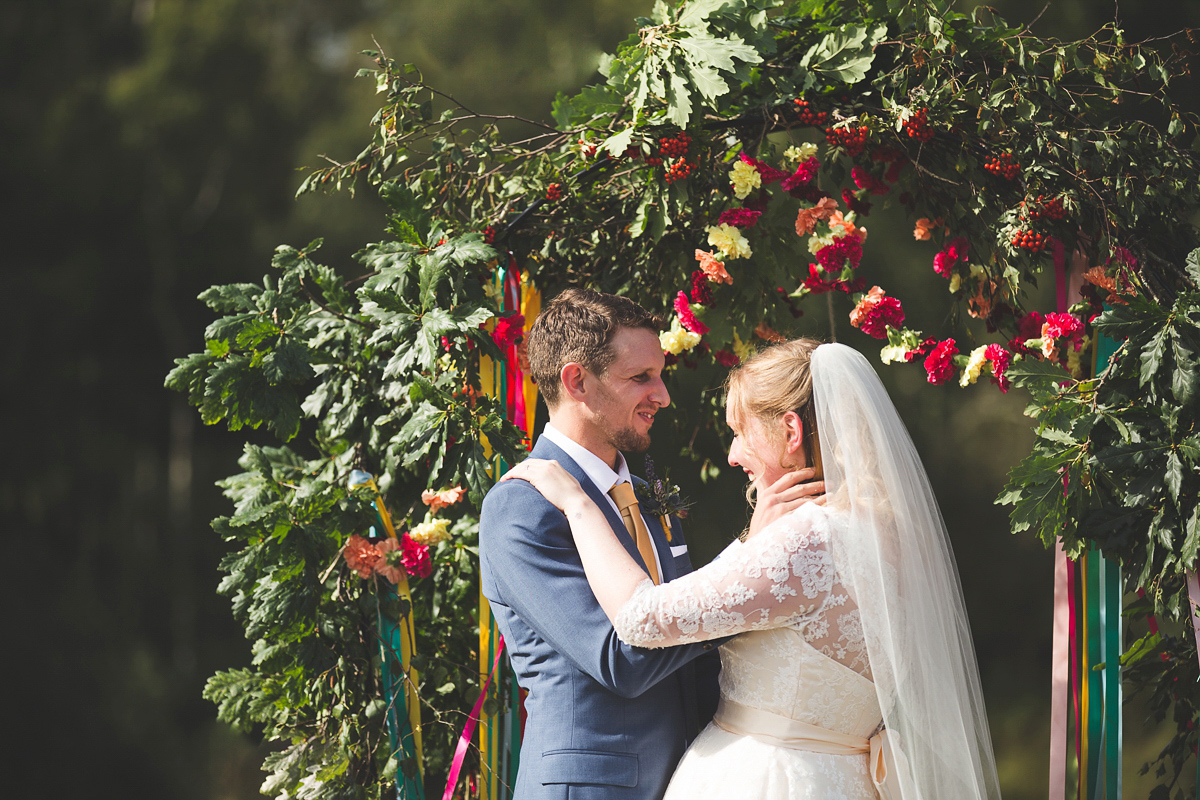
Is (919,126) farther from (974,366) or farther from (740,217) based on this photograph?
(974,366)

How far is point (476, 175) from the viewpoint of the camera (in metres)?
3.13

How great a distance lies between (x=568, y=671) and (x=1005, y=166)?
1672mm

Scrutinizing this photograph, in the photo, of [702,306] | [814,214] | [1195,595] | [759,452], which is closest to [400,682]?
[702,306]

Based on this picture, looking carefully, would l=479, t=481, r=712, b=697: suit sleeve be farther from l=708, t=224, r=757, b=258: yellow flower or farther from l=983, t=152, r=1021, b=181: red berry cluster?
l=983, t=152, r=1021, b=181: red berry cluster

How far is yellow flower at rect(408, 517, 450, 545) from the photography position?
3066 millimetres

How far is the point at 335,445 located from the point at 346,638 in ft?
2.06

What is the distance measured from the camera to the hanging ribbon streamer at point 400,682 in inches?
119

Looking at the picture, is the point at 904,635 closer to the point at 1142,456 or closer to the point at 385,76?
the point at 1142,456

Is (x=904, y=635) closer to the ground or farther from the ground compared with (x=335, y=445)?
closer to the ground

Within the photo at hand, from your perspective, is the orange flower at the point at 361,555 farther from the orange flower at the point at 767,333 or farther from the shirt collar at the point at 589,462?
the orange flower at the point at 767,333

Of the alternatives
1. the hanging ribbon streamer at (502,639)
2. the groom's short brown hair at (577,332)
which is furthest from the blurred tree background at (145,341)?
the groom's short brown hair at (577,332)

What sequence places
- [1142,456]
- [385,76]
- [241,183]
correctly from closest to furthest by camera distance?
[1142,456] < [385,76] < [241,183]

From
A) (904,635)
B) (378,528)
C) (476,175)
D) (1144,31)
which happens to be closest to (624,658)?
(904,635)

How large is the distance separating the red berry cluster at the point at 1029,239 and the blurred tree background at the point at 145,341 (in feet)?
21.7
